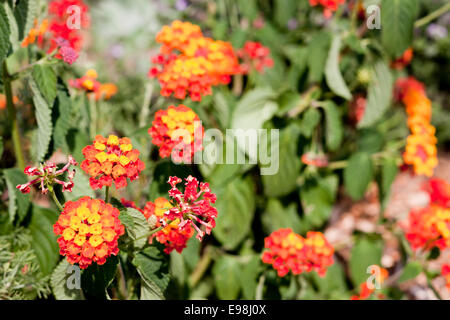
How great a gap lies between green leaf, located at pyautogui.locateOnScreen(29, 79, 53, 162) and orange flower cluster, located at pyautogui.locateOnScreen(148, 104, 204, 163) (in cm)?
25

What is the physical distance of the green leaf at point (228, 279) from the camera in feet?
4.56

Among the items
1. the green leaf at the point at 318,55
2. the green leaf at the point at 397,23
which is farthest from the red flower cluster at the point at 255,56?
the green leaf at the point at 397,23

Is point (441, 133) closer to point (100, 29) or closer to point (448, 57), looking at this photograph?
point (448, 57)

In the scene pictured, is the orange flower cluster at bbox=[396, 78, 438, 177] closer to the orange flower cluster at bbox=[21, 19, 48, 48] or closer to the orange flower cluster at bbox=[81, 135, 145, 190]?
the orange flower cluster at bbox=[81, 135, 145, 190]

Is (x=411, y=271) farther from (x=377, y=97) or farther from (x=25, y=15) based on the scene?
(x=25, y=15)

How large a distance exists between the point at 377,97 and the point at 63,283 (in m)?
1.10

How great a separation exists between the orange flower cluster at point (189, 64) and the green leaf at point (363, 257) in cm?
Result: 71

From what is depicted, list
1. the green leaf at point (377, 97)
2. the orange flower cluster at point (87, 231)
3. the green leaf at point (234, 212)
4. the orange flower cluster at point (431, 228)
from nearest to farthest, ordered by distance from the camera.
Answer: the orange flower cluster at point (87, 231) < the orange flower cluster at point (431, 228) < the green leaf at point (234, 212) < the green leaf at point (377, 97)

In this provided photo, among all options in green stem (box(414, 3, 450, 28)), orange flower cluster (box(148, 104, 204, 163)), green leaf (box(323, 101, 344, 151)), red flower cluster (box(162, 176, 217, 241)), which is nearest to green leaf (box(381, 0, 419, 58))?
green stem (box(414, 3, 450, 28))

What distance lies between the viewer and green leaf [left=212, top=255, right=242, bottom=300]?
1391 millimetres

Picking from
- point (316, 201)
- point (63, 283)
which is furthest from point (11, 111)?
point (316, 201)

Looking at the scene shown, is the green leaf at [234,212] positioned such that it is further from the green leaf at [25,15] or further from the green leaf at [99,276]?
the green leaf at [25,15]

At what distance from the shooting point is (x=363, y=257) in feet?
4.85
